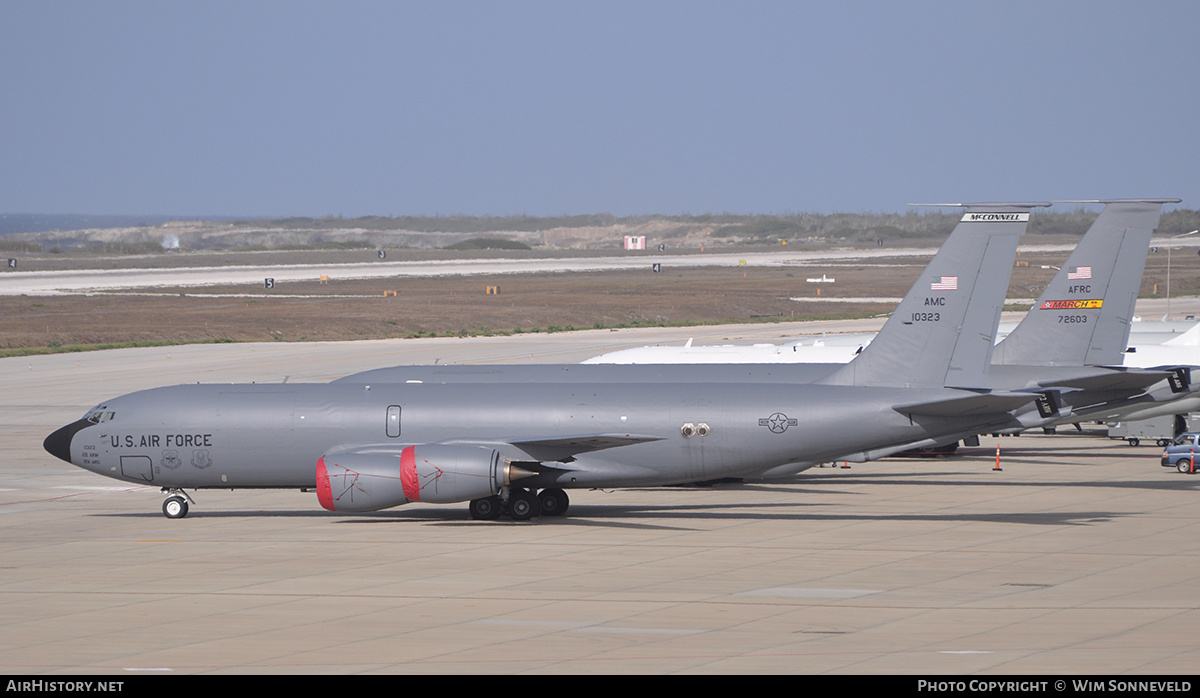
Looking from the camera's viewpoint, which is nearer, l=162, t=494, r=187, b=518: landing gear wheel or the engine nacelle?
the engine nacelle

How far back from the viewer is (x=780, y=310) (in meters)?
121

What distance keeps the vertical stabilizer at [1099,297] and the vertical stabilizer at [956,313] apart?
378 inches

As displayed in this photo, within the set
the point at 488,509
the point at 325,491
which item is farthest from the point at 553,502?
the point at 325,491

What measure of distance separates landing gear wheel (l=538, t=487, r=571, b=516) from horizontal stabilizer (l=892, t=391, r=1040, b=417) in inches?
346

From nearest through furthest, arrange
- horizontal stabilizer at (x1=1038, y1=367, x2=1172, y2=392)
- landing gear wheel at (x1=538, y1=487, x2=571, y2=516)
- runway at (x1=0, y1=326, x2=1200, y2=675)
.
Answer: runway at (x1=0, y1=326, x2=1200, y2=675) → landing gear wheel at (x1=538, y1=487, x2=571, y2=516) → horizontal stabilizer at (x1=1038, y1=367, x2=1172, y2=392)

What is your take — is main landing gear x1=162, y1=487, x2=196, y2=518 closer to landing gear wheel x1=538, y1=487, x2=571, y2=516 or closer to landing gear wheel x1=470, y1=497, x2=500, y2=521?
landing gear wheel x1=470, y1=497, x2=500, y2=521

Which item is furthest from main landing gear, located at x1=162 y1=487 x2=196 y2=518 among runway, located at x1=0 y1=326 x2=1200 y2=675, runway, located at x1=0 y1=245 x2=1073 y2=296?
runway, located at x1=0 y1=245 x2=1073 y2=296

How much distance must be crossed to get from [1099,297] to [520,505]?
1984 cm

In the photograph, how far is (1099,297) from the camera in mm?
41906

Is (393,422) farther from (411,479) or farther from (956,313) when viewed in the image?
(956,313)

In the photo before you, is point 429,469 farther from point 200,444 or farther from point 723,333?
point 723,333

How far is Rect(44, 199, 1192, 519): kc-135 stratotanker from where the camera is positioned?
32.7 m
